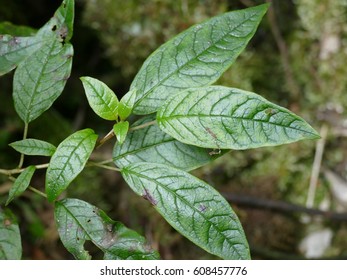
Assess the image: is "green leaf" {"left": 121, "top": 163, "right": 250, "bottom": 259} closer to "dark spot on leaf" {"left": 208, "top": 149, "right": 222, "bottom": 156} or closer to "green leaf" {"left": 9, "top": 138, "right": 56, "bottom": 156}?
"dark spot on leaf" {"left": 208, "top": 149, "right": 222, "bottom": 156}

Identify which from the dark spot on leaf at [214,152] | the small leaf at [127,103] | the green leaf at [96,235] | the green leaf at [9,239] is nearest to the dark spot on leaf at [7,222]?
the green leaf at [9,239]

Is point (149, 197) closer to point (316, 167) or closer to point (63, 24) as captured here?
point (63, 24)

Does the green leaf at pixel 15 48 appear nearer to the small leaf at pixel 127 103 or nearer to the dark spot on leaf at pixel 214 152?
the small leaf at pixel 127 103

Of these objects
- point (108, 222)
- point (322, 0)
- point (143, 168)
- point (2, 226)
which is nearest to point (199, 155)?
point (143, 168)

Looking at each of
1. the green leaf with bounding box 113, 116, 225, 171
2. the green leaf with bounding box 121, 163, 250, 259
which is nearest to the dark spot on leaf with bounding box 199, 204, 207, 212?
the green leaf with bounding box 121, 163, 250, 259

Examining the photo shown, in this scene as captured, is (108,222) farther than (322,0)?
No

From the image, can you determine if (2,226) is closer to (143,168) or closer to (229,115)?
(143,168)

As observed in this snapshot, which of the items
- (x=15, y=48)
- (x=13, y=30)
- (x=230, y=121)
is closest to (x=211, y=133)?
(x=230, y=121)
